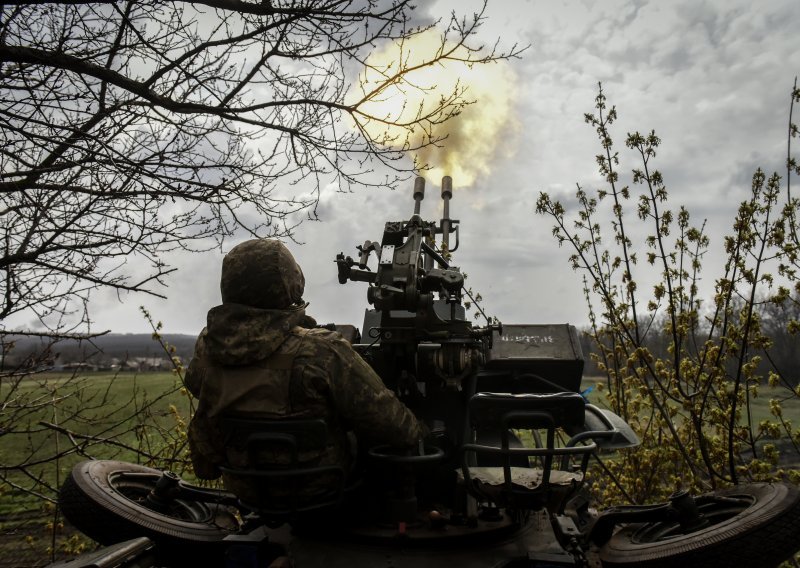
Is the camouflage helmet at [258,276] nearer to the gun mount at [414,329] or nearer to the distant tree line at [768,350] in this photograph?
the gun mount at [414,329]

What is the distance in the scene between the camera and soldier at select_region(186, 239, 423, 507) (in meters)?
3.02

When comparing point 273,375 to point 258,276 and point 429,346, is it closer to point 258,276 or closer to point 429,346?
point 258,276

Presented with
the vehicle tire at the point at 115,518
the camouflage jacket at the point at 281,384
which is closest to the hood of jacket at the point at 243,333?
the camouflage jacket at the point at 281,384

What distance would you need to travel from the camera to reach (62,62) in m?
3.90

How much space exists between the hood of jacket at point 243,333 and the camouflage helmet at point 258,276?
0.11m

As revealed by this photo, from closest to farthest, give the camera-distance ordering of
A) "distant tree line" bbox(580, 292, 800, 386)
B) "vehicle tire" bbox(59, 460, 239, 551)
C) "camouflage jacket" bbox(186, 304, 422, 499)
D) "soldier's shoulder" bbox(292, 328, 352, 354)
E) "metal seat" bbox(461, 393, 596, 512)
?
1. "metal seat" bbox(461, 393, 596, 512)
2. "camouflage jacket" bbox(186, 304, 422, 499)
3. "soldier's shoulder" bbox(292, 328, 352, 354)
4. "vehicle tire" bbox(59, 460, 239, 551)
5. "distant tree line" bbox(580, 292, 800, 386)

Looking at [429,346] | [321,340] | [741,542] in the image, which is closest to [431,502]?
[429,346]

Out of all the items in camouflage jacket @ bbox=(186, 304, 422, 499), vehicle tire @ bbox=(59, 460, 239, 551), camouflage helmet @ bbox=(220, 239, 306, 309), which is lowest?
vehicle tire @ bbox=(59, 460, 239, 551)

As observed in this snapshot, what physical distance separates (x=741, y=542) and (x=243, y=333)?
2.76 metres

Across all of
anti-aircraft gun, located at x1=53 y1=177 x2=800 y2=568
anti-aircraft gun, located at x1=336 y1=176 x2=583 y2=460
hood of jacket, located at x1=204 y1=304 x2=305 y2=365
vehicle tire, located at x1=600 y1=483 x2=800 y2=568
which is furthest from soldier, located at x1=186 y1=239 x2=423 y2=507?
vehicle tire, located at x1=600 y1=483 x2=800 y2=568

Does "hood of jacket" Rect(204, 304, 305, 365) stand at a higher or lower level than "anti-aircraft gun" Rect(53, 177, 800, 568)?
higher

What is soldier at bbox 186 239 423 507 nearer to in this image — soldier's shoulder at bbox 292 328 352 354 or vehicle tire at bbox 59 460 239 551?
soldier's shoulder at bbox 292 328 352 354

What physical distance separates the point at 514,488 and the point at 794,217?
351cm

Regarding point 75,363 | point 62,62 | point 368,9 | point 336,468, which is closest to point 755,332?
point 336,468
